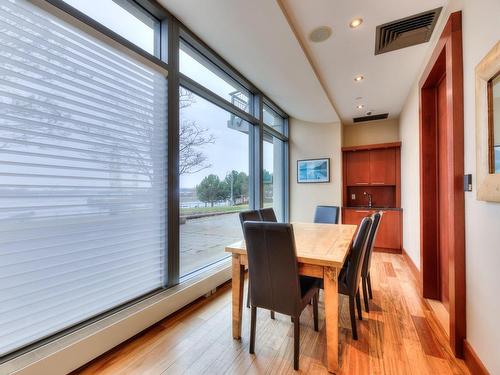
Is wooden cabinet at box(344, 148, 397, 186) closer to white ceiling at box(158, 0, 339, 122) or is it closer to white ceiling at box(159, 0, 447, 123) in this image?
white ceiling at box(159, 0, 447, 123)

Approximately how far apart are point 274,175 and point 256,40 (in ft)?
9.56

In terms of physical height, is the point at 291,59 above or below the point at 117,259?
above

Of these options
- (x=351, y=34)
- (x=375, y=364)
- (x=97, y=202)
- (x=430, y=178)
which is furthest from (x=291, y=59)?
(x=375, y=364)

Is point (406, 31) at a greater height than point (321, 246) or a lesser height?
greater

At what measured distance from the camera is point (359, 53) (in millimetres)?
2699

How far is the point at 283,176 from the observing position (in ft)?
17.3

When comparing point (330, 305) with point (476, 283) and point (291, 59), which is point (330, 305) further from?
point (291, 59)

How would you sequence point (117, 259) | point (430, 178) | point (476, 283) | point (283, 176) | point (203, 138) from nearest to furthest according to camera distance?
1. point (476, 283)
2. point (117, 259)
3. point (430, 178)
4. point (203, 138)
5. point (283, 176)

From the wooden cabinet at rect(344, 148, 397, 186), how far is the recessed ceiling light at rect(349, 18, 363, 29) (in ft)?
10.4

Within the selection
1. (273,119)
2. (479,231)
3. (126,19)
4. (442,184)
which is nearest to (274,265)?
(479,231)

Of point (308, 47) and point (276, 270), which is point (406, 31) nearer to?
point (308, 47)

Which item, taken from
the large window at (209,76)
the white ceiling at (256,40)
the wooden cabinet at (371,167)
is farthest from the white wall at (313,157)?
the large window at (209,76)

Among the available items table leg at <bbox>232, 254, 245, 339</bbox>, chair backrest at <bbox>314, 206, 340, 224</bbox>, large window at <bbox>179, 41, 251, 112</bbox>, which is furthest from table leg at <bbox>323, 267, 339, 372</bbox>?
large window at <bbox>179, 41, 251, 112</bbox>

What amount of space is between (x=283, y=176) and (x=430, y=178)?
2965mm
